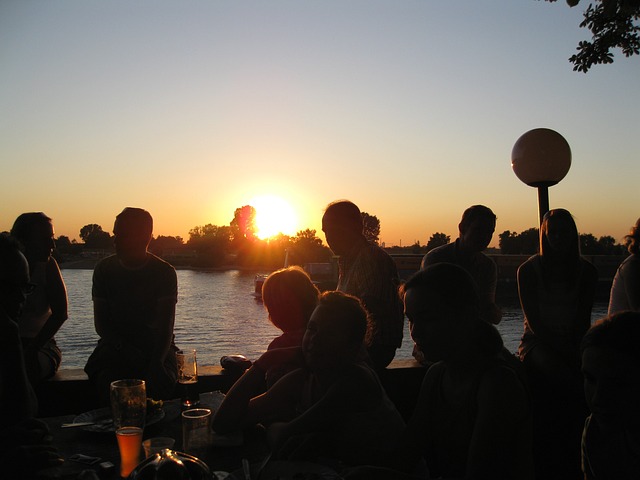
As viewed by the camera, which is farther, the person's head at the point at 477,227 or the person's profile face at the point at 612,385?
the person's head at the point at 477,227

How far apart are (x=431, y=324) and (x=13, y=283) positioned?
54.1 inches

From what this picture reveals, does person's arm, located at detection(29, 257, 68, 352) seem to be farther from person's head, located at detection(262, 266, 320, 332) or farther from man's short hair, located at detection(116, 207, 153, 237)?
person's head, located at detection(262, 266, 320, 332)

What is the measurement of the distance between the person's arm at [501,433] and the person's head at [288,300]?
Result: 4.00 ft

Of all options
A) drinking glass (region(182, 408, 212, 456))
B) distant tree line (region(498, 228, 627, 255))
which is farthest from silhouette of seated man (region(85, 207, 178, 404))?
distant tree line (region(498, 228, 627, 255))

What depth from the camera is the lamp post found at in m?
4.78

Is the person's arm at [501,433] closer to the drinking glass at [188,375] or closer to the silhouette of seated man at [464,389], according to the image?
the silhouette of seated man at [464,389]

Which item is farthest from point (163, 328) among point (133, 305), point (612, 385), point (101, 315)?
point (612, 385)

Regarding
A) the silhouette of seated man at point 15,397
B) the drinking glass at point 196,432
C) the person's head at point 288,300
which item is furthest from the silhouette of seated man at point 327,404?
the silhouette of seated man at point 15,397

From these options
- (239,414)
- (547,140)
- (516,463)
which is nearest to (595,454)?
(516,463)

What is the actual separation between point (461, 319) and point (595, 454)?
0.48 metres

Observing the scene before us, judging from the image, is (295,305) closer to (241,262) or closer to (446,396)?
(446,396)

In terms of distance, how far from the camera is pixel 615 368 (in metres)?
1.29

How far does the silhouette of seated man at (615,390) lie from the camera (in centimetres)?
128

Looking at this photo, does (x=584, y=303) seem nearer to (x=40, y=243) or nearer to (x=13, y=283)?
(x=13, y=283)
